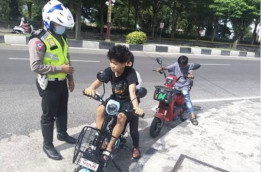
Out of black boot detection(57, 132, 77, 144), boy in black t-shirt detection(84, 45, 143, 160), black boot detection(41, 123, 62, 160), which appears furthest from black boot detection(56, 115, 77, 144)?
boy in black t-shirt detection(84, 45, 143, 160)

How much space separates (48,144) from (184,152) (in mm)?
1779

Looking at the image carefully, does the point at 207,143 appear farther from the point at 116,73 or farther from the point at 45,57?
the point at 45,57

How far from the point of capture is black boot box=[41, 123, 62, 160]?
3299mm

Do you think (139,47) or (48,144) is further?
(139,47)

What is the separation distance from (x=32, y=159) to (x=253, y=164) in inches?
110

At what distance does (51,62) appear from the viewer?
10.2 ft

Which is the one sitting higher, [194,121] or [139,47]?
[139,47]

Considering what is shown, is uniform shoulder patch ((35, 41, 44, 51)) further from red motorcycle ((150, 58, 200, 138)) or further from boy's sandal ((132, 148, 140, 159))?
red motorcycle ((150, 58, 200, 138))

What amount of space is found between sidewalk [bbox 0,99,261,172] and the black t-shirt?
0.87 m

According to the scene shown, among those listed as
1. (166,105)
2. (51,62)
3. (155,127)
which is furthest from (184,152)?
(51,62)

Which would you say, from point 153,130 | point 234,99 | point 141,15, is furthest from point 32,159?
point 141,15

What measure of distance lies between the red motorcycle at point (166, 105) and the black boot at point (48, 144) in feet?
4.96

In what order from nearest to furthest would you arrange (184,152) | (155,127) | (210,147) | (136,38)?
(184,152) < (210,147) < (155,127) < (136,38)

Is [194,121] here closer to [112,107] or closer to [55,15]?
[112,107]
